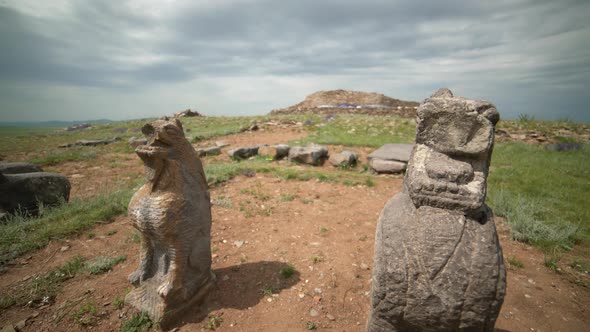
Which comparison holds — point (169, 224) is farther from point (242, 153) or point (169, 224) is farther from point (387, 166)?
point (242, 153)

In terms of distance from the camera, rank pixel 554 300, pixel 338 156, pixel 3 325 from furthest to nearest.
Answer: pixel 338 156, pixel 554 300, pixel 3 325

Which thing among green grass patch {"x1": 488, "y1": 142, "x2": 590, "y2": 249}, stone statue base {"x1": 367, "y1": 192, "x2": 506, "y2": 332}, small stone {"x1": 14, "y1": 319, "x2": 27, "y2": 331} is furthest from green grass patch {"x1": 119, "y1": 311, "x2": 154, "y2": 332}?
green grass patch {"x1": 488, "y1": 142, "x2": 590, "y2": 249}

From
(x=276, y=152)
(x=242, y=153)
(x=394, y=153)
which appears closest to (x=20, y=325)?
(x=276, y=152)

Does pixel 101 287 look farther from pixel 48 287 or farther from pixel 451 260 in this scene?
pixel 451 260

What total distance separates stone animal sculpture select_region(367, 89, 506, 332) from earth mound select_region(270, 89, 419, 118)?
20092 mm

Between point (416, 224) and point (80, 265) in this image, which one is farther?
point (80, 265)

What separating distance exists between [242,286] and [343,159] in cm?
623

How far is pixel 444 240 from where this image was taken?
191 centimetres

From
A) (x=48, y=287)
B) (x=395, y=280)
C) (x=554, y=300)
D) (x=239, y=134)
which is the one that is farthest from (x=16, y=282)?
(x=239, y=134)

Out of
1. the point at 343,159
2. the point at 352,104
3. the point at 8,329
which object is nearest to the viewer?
the point at 8,329

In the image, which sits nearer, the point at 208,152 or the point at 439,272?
the point at 439,272

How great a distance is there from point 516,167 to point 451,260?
9.08 metres

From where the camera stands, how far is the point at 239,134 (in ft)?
49.0

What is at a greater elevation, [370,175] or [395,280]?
[395,280]
